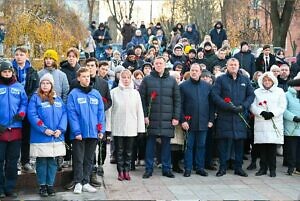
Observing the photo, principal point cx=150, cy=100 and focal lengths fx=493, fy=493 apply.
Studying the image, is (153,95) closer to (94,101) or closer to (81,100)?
(94,101)

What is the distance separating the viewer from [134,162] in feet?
30.6

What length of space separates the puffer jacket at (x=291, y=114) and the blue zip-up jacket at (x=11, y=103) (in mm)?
4801

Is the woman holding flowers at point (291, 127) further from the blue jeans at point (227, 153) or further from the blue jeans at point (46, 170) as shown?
the blue jeans at point (46, 170)

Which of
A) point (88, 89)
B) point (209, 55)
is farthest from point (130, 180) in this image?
point (209, 55)

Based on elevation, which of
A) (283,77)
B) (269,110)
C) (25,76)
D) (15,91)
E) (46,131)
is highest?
(283,77)

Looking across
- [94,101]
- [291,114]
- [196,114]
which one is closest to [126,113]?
[94,101]

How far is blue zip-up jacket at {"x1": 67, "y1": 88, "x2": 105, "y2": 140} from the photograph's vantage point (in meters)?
7.45

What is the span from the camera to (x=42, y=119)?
723cm

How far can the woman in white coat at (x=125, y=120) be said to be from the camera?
8398 mm

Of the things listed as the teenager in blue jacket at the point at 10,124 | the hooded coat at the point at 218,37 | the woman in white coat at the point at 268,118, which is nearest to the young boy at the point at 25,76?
the teenager in blue jacket at the point at 10,124

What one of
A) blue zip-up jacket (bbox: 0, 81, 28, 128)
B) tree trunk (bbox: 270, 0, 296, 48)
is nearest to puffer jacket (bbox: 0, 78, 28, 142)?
blue zip-up jacket (bbox: 0, 81, 28, 128)

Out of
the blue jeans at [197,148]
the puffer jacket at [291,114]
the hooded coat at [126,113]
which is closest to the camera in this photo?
the hooded coat at [126,113]

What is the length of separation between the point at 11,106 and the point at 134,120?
2194 millimetres

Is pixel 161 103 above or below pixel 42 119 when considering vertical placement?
above
